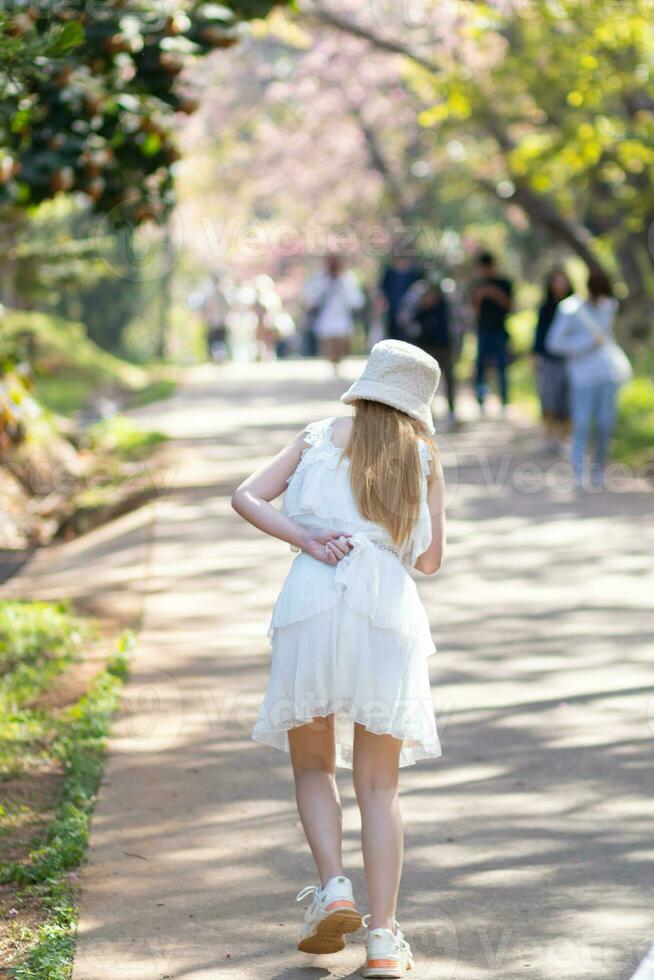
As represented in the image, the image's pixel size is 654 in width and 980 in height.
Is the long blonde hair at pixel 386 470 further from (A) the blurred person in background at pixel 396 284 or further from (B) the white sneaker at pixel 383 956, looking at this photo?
(A) the blurred person in background at pixel 396 284

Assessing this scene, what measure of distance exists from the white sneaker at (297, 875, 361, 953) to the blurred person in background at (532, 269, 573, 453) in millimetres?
11522

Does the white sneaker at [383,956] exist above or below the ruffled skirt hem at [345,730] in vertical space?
below

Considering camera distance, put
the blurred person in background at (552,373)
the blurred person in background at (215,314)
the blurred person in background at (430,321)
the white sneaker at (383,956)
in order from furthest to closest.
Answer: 1. the blurred person in background at (215,314)
2. the blurred person in background at (430,321)
3. the blurred person in background at (552,373)
4. the white sneaker at (383,956)

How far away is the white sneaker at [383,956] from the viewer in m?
4.18

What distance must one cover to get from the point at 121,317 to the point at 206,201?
176 inches

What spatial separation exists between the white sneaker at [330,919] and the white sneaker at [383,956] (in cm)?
6

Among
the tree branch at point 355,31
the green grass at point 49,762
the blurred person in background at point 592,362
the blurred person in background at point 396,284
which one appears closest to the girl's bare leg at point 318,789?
the green grass at point 49,762

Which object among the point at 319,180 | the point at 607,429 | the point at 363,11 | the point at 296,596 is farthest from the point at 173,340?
the point at 296,596

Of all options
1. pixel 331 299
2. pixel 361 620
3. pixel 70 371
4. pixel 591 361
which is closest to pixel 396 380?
pixel 361 620

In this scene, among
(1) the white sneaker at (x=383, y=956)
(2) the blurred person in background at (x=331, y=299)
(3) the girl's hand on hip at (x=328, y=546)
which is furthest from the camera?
(2) the blurred person in background at (x=331, y=299)

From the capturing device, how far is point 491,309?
58.8 ft

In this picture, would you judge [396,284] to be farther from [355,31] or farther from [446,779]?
[446,779]

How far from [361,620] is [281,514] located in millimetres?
404

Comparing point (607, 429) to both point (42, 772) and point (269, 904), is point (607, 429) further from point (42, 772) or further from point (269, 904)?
point (269, 904)
